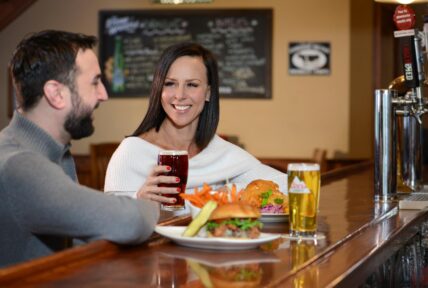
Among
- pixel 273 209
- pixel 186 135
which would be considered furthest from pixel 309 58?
pixel 273 209

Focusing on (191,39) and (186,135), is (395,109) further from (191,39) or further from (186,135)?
(191,39)

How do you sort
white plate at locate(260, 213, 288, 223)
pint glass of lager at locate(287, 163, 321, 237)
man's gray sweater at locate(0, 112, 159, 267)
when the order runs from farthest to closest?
white plate at locate(260, 213, 288, 223) < pint glass of lager at locate(287, 163, 321, 237) < man's gray sweater at locate(0, 112, 159, 267)

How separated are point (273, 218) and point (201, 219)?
0.51 metres

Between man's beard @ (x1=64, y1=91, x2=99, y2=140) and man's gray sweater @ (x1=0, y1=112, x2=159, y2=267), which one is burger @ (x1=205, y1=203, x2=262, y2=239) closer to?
man's gray sweater @ (x1=0, y1=112, x2=159, y2=267)

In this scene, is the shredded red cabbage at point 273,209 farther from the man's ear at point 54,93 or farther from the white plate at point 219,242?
the man's ear at point 54,93

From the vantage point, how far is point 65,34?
195cm

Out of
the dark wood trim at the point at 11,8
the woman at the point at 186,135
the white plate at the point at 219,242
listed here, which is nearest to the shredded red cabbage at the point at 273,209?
the white plate at the point at 219,242

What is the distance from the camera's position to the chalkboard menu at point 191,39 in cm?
767

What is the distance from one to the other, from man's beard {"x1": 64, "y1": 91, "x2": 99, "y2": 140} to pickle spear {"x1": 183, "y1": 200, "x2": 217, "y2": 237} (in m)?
0.33

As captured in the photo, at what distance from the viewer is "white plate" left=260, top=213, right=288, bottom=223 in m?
2.36

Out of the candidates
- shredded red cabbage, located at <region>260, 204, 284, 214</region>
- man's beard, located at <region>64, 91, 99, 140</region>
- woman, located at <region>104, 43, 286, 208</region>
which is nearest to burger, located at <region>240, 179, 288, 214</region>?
shredded red cabbage, located at <region>260, 204, 284, 214</region>

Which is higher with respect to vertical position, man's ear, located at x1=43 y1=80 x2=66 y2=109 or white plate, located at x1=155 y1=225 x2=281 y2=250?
man's ear, located at x1=43 y1=80 x2=66 y2=109

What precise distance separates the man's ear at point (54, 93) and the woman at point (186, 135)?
113 centimetres

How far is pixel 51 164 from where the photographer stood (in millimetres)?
1750
